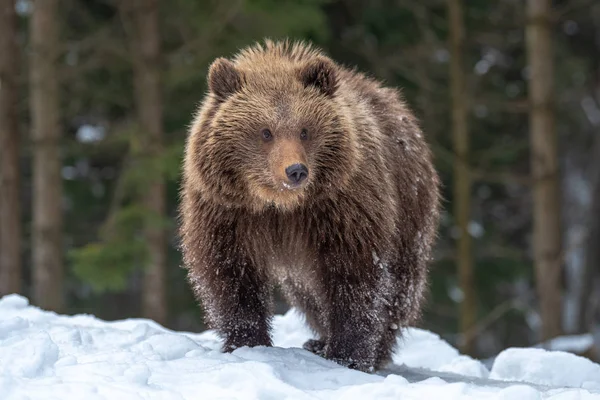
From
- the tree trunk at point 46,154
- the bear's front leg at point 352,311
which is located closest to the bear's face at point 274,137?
the bear's front leg at point 352,311

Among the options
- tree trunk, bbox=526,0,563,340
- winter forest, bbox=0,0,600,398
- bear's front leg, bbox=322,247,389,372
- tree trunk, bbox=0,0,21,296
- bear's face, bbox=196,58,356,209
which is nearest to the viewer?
bear's face, bbox=196,58,356,209

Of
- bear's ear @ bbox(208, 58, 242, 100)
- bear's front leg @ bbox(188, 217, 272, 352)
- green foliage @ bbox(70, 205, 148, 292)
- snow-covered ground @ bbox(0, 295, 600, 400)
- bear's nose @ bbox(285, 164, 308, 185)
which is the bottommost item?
green foliage @ bbox(70, 205, 148, 292)

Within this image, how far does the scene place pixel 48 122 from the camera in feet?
39.6

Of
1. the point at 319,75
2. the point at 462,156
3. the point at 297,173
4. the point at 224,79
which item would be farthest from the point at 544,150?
the point at 297,173

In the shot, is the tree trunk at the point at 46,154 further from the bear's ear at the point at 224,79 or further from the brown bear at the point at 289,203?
the bear's ear at the point at 224,79

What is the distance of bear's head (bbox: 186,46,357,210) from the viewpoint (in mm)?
5477

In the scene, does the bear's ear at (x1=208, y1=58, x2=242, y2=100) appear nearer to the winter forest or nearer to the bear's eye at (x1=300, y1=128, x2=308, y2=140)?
the bear's eye at (x1=300, y1=128, x2=308, y2=140)

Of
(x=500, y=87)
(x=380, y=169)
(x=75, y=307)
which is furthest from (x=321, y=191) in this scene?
(x=75, y=307)

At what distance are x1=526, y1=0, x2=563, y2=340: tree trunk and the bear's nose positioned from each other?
27.5 feet

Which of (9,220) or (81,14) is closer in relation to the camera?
(9,220)

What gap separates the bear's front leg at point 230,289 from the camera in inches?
228

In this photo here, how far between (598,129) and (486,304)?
4496 mm

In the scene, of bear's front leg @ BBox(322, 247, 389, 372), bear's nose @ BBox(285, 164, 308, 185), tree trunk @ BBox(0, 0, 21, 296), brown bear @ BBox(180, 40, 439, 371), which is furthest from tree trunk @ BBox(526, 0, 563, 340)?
bear's nose @ BBox(285, 164, 308, 185)

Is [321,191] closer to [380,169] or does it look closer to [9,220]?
[380,169]
